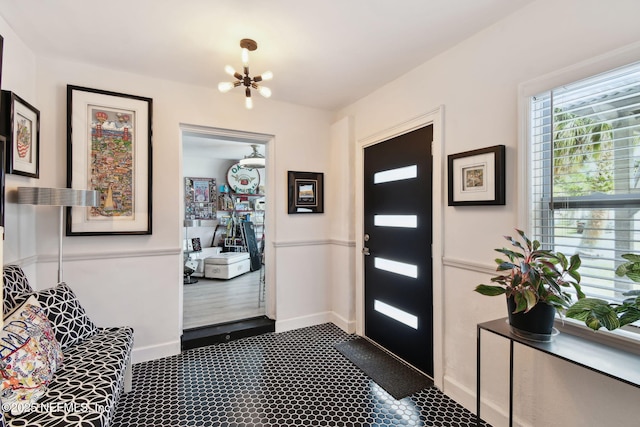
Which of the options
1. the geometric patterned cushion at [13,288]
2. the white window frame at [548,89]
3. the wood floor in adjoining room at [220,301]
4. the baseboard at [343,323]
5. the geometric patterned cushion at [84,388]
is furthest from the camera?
the wood floor in adjoining room at [220,301]

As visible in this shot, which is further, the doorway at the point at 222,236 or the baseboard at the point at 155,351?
the doorway at the point at 222,236

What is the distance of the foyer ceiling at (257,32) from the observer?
5.84ft

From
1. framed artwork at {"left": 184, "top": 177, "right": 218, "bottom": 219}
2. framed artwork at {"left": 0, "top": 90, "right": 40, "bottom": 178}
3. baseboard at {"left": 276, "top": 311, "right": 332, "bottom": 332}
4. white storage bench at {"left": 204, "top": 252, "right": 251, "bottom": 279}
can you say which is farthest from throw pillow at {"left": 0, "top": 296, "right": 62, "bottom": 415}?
Result: framed artwork at {"left": 184, "top": 177, "right": 218, "bottom": 219}

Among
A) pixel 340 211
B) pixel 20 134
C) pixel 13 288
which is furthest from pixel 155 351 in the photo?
pixel 340 211

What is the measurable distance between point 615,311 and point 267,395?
6.70 ft

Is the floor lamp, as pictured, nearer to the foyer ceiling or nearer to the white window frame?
the foyer ceiling

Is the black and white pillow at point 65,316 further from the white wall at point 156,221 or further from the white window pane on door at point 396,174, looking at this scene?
the white window pane on door at point 396,174

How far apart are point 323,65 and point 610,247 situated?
223 centimetres

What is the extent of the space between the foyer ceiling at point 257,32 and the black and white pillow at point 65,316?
174 cm

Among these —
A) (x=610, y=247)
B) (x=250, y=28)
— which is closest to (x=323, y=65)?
(x=250, y=28)

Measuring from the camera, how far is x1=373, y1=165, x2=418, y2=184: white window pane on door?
255cm

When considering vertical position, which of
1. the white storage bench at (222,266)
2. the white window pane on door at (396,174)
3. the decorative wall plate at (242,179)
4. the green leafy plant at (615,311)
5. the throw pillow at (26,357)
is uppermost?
the decorative wall plate at (242,179)

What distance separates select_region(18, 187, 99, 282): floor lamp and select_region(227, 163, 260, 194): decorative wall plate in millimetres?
4558

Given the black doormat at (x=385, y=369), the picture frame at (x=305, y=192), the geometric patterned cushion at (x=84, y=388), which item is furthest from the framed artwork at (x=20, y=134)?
the black doormat at (x=385, y=369)
